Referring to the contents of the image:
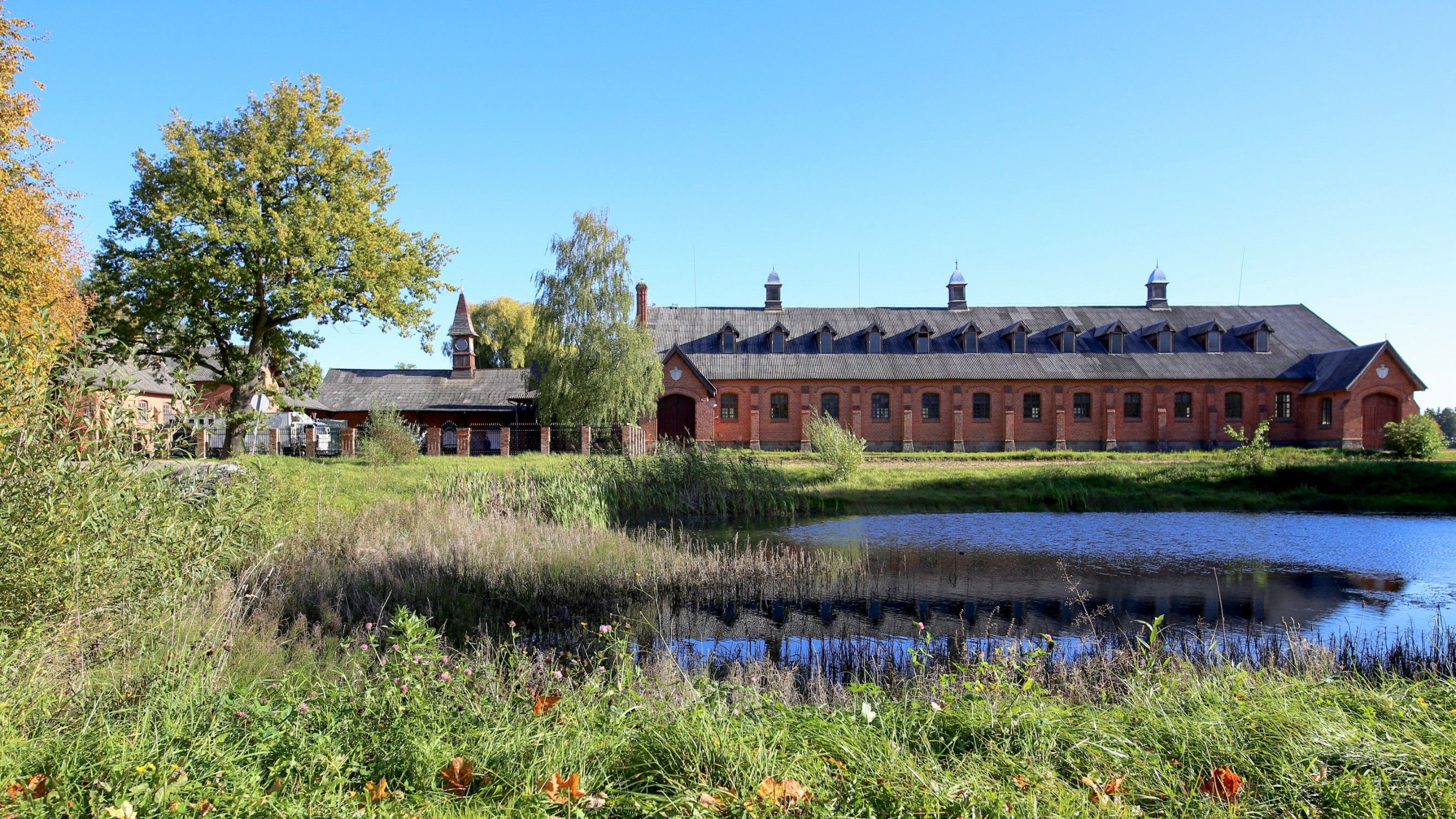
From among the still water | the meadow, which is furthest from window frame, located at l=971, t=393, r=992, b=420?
the meadow

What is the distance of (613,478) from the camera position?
18.1 meters

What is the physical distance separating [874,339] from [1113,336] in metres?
12.1

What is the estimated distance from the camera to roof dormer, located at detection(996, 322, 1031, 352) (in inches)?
1577

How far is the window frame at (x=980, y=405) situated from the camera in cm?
3909

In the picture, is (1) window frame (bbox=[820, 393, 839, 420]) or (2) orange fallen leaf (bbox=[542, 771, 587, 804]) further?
(1) window frame (bbox=[820, 393, 839, 420])

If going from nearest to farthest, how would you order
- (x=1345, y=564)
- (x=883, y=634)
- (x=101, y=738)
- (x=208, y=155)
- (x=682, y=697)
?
1. (x=101, y=738)
2. (x=682, y=697)
3. (x=883, y=634)
4. (x=1345, y=564)
5. (x=208, y=155)

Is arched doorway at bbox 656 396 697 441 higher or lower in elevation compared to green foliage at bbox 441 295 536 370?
lower

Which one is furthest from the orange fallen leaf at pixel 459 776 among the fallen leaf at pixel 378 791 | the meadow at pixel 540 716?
the fallen leaf at pixel 378 791

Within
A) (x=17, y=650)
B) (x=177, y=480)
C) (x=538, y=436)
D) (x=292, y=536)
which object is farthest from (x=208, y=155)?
(x=17, y=650)

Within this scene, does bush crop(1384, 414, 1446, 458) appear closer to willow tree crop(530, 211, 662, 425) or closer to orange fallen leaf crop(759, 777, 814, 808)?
willow tree crop(530, 211, 662, 425)

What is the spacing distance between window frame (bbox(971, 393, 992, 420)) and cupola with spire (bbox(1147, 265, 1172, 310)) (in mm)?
12395

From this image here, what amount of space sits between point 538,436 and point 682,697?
26612mm

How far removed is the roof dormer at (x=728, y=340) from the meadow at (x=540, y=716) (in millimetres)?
32229

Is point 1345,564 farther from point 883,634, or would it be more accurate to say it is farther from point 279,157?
point 279,157
